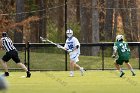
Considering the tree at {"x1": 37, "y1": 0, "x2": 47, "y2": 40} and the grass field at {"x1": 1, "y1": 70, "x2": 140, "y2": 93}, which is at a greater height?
the tree at {"x1": 37, "y1": 0, "x2": 47, "y2": 40}

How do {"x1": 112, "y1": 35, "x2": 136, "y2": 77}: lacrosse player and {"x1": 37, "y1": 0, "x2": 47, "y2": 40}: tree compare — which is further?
{"x1": 37, "y1": 0, "x2": 47, "y2": 40}: tree

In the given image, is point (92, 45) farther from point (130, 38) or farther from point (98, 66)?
point (130, 38)

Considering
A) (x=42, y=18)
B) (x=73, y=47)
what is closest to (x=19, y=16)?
(x=42, y=18)

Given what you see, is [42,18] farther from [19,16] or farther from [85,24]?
[19,16]

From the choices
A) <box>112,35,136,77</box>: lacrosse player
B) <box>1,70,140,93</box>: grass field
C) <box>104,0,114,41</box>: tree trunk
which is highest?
<box>104,0,114,41</box>: tree trunk

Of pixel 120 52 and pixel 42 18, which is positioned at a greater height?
pixel 42 18

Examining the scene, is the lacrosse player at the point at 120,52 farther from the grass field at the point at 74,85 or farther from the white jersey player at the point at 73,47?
the grass field at the point at 74,85

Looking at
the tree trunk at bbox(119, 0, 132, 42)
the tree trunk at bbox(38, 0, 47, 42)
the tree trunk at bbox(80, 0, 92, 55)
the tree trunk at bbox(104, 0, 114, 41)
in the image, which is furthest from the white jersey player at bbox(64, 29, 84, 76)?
the tree trunk at bbox(119, 0, 132, 42)

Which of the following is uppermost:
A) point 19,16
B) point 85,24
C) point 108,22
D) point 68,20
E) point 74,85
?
point 19,16

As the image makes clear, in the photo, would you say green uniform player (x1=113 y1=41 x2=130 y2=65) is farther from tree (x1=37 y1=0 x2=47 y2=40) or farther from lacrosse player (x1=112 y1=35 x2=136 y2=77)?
tree (x1=37 y1=0 x2=47 y2=40)

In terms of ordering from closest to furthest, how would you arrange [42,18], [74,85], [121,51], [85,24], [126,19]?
1. [74,85]
2. [121,51]
3. [85,24]
4. [42,18]
5. [126,19]

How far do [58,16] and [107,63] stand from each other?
→ 97.9 feet

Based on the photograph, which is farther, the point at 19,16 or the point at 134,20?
the point at 134,20

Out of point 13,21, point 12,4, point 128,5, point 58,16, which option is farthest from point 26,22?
point 128,5
